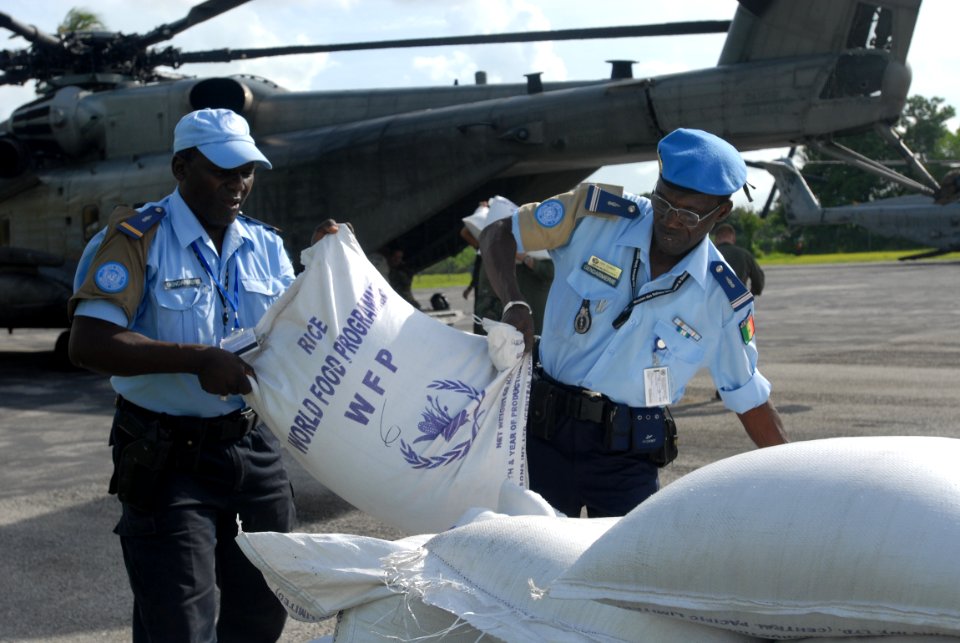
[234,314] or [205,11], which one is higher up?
[205,11]

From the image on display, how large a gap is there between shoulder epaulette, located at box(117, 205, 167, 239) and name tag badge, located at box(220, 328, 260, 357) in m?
0.35

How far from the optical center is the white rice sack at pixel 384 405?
299 centimetres

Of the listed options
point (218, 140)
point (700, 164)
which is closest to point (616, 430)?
point (700, 164)

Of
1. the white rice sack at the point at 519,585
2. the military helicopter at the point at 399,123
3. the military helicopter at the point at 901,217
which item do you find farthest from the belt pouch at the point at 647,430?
the military helicopter at the point at 901,217

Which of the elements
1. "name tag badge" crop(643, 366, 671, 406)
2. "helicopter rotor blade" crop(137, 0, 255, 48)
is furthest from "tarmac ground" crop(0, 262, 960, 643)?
"helicopter rotor blade" crop(137, 0, 255, 48)

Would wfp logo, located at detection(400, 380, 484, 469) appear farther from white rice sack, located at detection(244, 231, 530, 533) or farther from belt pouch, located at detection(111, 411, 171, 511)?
belt pouch, located at detection(111, 411, 171, 511)

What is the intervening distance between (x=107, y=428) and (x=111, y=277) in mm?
6141

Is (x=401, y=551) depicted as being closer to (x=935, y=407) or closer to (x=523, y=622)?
(x=523, y=622)

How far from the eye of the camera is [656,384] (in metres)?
3.22

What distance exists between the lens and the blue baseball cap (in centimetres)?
303

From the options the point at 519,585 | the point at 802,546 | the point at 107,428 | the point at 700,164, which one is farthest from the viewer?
the point at 107,428

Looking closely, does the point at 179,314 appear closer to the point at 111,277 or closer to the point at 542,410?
the point at 111,277

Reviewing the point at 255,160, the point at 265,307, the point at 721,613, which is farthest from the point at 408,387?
the point at 721,613

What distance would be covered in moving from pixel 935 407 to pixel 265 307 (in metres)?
6.78
